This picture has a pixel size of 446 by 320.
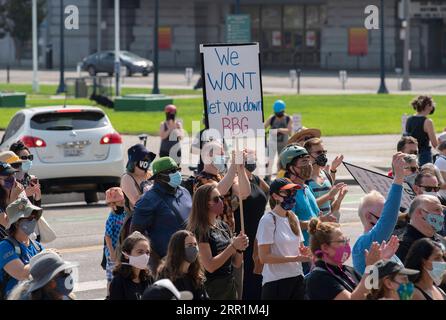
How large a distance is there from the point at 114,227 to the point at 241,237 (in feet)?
7.35

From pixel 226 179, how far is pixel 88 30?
2716 inches

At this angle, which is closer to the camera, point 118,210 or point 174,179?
point 174,179

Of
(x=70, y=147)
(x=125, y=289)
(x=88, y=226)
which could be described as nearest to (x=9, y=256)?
(x=125, y=289)

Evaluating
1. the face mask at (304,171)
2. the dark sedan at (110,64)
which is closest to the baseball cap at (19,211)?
the face mask at (304,171)

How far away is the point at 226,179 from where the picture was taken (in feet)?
36.0

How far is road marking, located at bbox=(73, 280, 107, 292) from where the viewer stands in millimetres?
13172

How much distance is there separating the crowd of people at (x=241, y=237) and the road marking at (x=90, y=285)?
1.04 meters

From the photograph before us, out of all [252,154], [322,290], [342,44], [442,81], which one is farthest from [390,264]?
[342,44]

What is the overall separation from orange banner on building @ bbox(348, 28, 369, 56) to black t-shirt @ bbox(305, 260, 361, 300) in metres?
66.3

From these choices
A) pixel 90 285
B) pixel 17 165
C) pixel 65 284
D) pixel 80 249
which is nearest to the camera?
pixel 65 284

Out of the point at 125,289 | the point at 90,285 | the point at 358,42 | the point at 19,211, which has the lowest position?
the point at 90,285

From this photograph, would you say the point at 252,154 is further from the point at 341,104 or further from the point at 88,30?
the point at 88,30

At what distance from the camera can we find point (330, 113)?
1578 inches

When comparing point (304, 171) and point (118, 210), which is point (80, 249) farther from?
point (304, 171)
